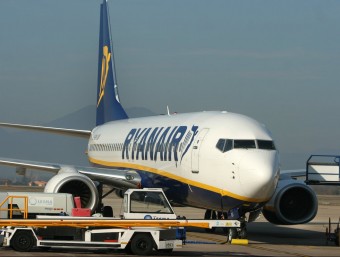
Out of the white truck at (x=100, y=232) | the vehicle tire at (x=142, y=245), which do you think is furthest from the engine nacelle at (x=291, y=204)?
the vehicle tire at (x=142, y=245)

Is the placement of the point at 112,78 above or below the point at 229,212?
above

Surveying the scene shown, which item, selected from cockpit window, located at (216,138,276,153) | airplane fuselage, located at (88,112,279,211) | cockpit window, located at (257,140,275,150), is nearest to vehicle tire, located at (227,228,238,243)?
airplane fuselage, located at (88,112,279,211)

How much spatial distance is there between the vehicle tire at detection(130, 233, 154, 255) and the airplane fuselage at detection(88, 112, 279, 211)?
3901 millimetres

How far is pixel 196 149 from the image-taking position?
27781 millimetres

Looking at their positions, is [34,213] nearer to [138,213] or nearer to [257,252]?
[138,213]

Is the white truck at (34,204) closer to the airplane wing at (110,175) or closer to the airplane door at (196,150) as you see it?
the airplane door at (196,150)

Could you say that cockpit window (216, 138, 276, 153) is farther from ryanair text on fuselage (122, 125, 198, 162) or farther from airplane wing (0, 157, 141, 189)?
airplane wing (0, 157, 141, 189)

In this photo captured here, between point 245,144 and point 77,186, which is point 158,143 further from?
point 245,144

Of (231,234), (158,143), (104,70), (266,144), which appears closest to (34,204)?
(231,234)

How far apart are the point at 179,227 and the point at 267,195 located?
11.2ft

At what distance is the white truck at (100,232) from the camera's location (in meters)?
22.5

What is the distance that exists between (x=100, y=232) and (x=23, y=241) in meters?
1.73

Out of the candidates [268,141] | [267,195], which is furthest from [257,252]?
[268,141]

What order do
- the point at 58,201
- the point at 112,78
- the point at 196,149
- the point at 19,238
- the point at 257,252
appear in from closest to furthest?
the point at 19,238 < the point at 257,252 < the point at 58,201 < the point at 196,149 < the point at 112,78
